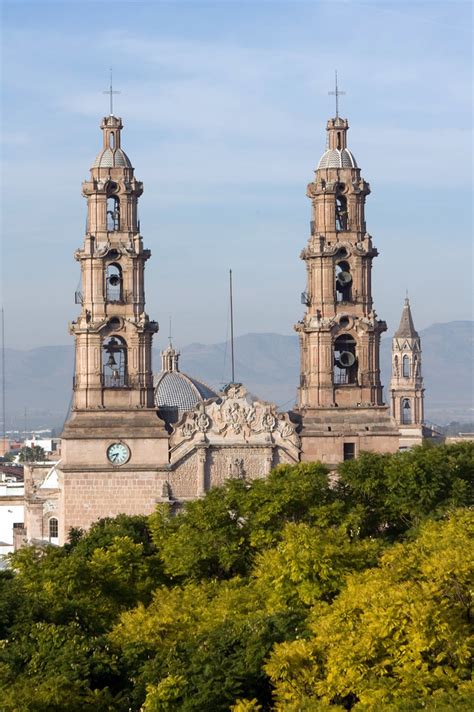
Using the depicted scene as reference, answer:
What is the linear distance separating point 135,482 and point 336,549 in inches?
1109

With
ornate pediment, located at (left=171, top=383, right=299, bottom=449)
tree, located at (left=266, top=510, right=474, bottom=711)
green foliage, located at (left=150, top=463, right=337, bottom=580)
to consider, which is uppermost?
ornate pediment, located at (left=171, top=383, right=299, bottom=449)

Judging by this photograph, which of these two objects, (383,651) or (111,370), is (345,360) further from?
(383,651)

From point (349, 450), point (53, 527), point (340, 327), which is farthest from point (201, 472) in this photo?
point (53, 527)

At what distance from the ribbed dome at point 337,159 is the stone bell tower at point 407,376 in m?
65.1

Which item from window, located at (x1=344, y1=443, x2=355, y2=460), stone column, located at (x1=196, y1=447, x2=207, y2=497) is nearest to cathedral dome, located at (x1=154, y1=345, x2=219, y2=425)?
stone column, located at (x1=196, y1=447, x2=207, y2=497)

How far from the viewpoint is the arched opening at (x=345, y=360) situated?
344 ft

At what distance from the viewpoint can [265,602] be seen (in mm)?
72938

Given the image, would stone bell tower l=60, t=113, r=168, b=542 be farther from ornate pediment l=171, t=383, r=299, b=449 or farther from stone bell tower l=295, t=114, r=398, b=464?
stone bell tower l=295, t=114, r=398, b=464

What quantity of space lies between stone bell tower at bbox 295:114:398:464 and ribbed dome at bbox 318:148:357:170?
0.15 feet

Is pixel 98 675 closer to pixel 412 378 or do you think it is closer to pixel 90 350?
pixel 90 350

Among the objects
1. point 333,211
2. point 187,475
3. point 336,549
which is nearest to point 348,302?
point 333,211

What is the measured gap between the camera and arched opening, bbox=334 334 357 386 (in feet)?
344

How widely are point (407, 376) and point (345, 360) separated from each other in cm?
7494

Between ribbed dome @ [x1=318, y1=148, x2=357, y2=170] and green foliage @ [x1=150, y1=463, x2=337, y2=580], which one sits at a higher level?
ribbed dome @ [x1=318, y1=148, x2=357, y2=170]
